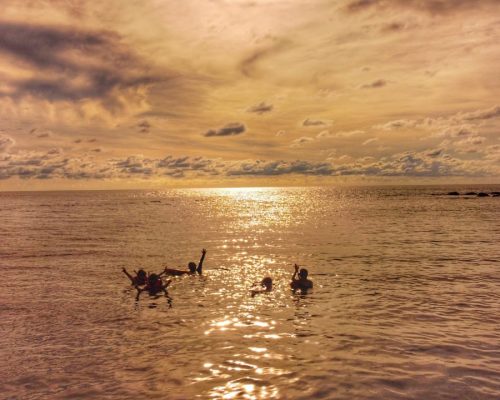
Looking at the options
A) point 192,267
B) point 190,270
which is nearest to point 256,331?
point 192,267

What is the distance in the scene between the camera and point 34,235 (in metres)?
55.1

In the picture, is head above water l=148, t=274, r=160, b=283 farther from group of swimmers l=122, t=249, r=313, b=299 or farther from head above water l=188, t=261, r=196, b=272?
head above water l=188, t=261, r=196, b=272

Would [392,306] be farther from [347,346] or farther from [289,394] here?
[289,394]

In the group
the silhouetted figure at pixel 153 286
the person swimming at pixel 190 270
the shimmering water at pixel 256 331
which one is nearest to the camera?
the shimmering water at pixel 256 331

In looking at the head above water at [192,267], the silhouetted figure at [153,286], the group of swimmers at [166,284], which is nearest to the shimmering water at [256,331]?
the group of swimmers at [166,284]

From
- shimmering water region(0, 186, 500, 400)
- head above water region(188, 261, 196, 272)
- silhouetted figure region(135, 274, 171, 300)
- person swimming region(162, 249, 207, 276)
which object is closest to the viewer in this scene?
shimmering water region(0, 186, 500, 400)

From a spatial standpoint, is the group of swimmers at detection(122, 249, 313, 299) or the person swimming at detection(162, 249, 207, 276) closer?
the group of swimmers at detection(122, 249, 313, 299)

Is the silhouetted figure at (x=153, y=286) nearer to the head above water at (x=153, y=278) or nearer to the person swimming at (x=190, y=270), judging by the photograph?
the head above water at (x=153, y=278)

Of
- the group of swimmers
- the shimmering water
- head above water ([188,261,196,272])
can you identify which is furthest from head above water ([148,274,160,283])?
head above water ([188,261,196,272])

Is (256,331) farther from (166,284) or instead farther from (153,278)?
(153,278)

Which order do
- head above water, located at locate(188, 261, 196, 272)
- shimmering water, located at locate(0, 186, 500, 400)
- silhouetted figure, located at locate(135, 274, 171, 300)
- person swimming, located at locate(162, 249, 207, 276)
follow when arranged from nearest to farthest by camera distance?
shimmering water, located at locate(0, 186, 500, 400) < silhouetted figure, located at locate(135, 274, 171, 300) < person swimming, located at locate(162, 249, 207, 276) < head above water, located at locate(188, 261, 196, 272)

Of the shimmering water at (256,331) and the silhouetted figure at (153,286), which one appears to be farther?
the silhouetted figure at (153,286)

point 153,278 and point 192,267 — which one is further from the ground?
point 153,278

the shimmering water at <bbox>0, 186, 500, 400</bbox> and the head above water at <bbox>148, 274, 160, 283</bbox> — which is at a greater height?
the head above water at <bbox>148, 274, 160, 283</bbox>
